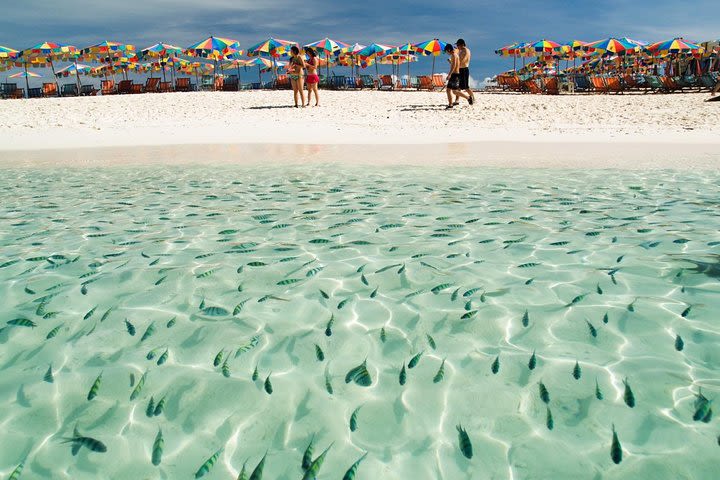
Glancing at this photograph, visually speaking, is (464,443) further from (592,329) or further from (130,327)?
(130,327)

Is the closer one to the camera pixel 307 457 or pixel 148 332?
pixel 307 457

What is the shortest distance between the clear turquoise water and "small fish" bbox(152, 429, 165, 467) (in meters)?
0.04

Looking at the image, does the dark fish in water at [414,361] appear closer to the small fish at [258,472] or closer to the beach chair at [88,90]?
the small fish at [258,472]

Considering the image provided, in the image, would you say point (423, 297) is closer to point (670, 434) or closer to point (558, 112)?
point (670, 434)

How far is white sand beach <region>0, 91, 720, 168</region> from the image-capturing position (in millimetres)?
10336

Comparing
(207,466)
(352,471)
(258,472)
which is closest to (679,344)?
(352,471)

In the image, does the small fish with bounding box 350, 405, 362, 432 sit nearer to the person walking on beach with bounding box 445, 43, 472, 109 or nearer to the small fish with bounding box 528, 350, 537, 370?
the small fish with bounding box 528, 350, 537, 370

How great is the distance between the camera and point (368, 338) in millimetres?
2908

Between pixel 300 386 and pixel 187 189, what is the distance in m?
5.28

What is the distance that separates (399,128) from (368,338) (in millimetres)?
11701

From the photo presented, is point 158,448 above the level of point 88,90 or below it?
below

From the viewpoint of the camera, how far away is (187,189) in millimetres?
7145

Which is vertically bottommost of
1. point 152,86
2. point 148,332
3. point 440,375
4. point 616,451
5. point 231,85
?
point 616,451

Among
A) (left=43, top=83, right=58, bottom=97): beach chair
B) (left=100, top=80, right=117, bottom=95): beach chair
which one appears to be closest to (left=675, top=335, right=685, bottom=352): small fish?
(left=100, top=80, right=117, bottom=95): beach chair
